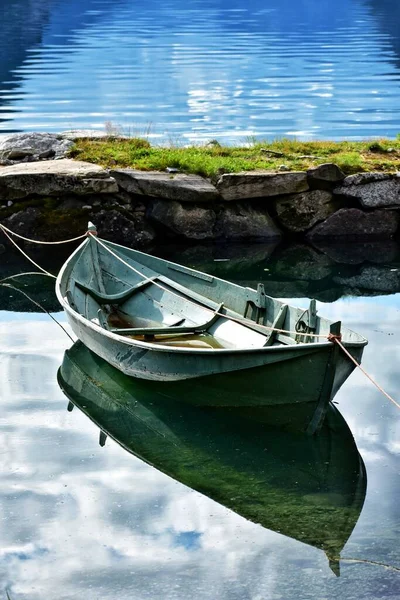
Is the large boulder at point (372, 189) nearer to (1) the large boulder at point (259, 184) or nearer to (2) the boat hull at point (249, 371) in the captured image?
(1) the large boulder at point (259, 184)

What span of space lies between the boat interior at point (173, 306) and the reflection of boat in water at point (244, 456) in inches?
30.1

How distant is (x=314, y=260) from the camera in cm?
1536

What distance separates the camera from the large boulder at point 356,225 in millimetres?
16125

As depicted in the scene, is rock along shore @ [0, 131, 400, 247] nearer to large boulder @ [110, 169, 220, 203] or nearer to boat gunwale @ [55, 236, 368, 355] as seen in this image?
large boulder @ [110, 169, 220, 203]

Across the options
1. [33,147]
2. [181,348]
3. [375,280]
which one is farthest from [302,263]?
[181,348]

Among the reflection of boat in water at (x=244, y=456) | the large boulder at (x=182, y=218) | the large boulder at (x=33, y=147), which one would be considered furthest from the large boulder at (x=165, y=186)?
the reflection of boat in water at (x=244, y=456)

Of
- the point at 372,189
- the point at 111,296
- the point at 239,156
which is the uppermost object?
the point at 111,296

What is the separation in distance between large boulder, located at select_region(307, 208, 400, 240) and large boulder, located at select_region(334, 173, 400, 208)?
0.19 m

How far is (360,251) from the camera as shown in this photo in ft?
51.5

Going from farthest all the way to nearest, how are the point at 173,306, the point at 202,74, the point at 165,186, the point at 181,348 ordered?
the point at 202,74
the point at 165,186
the point at 173,306
the point at 181,348

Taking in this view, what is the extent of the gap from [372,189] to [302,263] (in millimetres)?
1814

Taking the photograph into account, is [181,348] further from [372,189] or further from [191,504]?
[372,189]

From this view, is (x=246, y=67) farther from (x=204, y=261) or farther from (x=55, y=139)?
(x=204, y=261)

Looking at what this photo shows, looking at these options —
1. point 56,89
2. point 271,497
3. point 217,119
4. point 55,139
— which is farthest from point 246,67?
point 271,497
